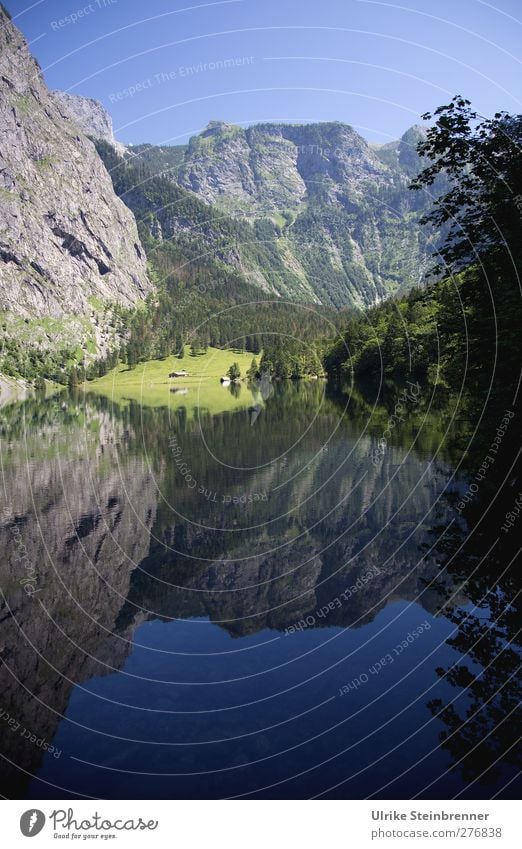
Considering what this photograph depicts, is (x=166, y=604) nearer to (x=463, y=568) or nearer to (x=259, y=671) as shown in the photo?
(x=259, y=671)

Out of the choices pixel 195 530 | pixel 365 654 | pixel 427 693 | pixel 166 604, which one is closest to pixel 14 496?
pixel 195 530

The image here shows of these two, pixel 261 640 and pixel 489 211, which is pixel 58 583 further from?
pixel 489 211

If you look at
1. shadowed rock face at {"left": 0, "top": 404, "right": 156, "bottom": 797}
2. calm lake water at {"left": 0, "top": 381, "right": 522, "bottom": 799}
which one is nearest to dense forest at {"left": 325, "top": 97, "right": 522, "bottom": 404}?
calm lake water at {"left": 0, "top": 381, "right": 522, "bottom": 799}

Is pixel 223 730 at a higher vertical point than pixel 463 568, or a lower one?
lower

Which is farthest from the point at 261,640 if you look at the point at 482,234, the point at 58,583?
the point at 482,234

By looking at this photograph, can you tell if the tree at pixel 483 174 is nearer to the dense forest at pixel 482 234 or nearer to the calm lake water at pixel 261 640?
the dense forest at pixel 482 234

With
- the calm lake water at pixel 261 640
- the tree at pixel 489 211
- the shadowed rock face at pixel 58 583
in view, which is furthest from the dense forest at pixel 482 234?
the shadowed rock face at pixel 58 583

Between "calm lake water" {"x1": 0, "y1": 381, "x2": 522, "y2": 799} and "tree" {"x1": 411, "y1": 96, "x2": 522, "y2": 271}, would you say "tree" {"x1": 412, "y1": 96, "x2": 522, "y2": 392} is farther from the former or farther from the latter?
"calm lake water" {"x1": 0, "y1": 381, "x2": 522, "y2": 799}
